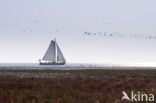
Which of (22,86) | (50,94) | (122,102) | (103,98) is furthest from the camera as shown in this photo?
(22,86)

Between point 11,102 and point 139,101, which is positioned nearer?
point 11,102

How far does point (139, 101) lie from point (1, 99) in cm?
567

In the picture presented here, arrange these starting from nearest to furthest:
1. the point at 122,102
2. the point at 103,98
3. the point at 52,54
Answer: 1. the point at 122,102
2. the point at 103,98
3. the point at 52,54

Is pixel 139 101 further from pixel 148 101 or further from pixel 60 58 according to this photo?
pixel 60 58

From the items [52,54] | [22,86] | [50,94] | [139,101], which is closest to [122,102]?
[139,101]

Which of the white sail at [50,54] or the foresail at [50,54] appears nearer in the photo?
the foresail at [50,54]

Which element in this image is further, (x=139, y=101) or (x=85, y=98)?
(x=85, y=98)

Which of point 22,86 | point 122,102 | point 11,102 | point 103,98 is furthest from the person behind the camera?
point 22,86

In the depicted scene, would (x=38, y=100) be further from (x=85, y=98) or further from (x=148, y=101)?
(x=148, y=101)

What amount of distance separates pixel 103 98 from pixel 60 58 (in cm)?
17690

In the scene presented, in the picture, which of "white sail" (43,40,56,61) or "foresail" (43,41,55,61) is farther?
"white sail" (43,40,56,61)

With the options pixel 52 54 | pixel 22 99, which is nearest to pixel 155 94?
pixel 22 99

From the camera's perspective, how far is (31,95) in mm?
16953

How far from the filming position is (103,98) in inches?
645
